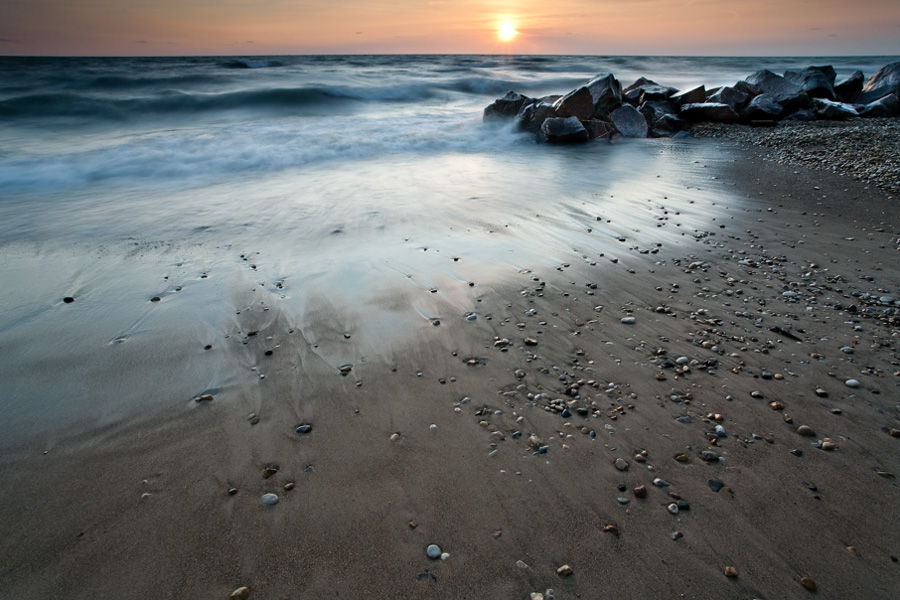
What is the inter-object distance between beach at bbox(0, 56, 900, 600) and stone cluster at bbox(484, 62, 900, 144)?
728 cm

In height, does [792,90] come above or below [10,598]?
above

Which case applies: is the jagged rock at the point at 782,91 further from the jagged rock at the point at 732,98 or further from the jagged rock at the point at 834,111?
the jagged rock at the point at 732,98

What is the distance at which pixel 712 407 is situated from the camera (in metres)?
3.07

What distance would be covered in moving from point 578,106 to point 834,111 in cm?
860

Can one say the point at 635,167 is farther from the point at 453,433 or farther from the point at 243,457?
the point at 243,457

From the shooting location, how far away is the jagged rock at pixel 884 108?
15.8m

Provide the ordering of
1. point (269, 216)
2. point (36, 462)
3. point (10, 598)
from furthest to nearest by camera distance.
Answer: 1. point (269, 216)
2. point (36, 462)
3. point (10, 598)

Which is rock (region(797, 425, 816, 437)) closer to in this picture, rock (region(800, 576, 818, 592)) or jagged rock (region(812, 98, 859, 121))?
rock (region(800, 576, 818, 592))

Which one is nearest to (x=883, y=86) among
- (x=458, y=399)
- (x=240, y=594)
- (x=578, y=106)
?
(x=578, y=106)

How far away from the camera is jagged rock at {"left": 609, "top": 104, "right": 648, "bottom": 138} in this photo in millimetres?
14219

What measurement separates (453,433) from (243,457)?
1209 millimetres

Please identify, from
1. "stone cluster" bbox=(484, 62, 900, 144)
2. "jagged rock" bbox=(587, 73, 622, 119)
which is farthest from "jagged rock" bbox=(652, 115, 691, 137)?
"jagged rock" bbox=(587, 73, 622, 119)

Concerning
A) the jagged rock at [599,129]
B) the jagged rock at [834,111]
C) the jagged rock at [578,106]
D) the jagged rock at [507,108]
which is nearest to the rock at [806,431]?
the jagged rock at [599,129]

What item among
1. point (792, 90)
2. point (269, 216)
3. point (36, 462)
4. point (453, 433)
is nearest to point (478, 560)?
point (453, 433)
